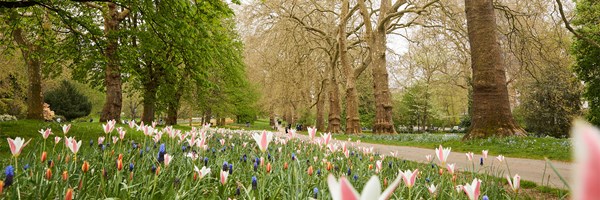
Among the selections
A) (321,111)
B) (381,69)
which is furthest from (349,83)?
(321,111)

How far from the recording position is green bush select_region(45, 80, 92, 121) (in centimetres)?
3894

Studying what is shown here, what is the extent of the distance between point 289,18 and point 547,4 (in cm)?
1228

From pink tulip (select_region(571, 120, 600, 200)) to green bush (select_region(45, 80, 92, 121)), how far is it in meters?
46.5

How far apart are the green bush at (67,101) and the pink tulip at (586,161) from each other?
4654 cm

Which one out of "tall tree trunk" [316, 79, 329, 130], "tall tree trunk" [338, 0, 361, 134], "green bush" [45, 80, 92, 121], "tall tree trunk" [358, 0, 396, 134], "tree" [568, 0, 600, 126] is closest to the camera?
"tree" [568, 0, 600, 126]

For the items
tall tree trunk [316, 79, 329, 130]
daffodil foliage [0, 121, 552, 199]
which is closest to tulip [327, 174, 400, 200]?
daffodil foliage [0, 121, 552, 199]

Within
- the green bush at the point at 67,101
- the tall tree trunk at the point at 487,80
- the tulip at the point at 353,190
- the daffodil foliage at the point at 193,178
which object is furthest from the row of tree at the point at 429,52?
the green bush at the point at 67,101

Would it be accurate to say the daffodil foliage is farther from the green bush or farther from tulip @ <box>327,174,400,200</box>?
the green bush

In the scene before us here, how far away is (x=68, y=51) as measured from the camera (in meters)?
11.4

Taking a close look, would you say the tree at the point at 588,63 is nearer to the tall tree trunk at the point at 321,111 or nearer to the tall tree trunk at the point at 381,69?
the tall tree trunk at the point at 381,69

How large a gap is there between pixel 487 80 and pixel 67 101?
1665 inches

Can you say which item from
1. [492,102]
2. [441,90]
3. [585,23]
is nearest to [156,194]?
[492,102]

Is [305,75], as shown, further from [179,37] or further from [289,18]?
[179,37]

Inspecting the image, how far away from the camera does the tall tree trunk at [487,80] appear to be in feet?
34.5
